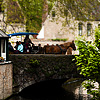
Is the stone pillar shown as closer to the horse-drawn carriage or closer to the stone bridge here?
the stone bridge

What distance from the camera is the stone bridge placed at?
22.6 m

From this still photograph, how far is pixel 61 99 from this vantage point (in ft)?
78.7

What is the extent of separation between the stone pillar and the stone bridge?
1.08 metres

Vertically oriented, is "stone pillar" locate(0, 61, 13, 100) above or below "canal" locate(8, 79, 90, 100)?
above

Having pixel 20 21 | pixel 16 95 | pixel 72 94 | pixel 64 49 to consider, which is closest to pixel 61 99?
pixel 72 94

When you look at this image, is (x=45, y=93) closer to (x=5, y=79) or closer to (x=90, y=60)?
(x=5, y=79)

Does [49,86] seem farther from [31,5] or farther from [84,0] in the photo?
[31,5]

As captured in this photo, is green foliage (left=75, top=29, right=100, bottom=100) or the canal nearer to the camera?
green foliage (left=75, top=29, right=100, bottom=100)

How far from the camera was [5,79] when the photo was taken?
2047cm

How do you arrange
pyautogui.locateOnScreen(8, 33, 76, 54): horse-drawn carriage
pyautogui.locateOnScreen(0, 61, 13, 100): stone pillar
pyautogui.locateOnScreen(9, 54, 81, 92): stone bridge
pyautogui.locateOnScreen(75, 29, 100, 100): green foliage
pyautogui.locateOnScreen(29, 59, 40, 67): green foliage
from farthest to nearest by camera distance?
pyautogui.locateOnScreen(8, 33, 76, 54): horse-drawn carriage → pyautogui.locateOnScreen(29, 59, 40, 67): green foliage → pyautogui.locateOnScreen(9, 54, 81, 92): stone bridge → pyautogui.locateOnScreen(0, 61, 13, 100): stone pillar → pyautogui.locateOnScreen(75, 29, 100, 100): green foliage

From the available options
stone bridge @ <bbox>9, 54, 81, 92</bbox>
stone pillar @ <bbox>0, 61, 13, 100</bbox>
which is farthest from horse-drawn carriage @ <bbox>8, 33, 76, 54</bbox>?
stone pillar @ <bbox>0, 61, 13, 100</bbox>

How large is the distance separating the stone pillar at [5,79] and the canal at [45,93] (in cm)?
77

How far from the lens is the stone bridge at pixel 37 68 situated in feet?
74.2

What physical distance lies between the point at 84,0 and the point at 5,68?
40.2ft
